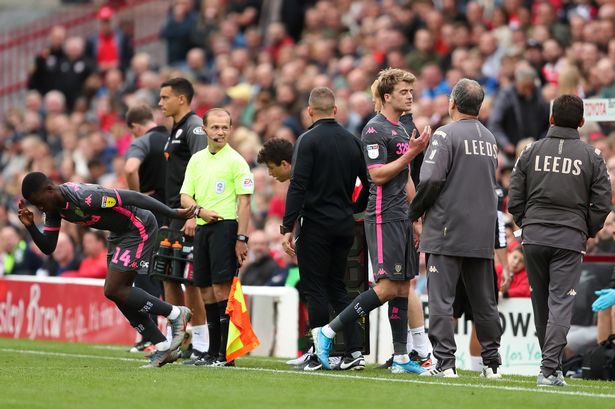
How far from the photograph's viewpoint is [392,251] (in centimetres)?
1114

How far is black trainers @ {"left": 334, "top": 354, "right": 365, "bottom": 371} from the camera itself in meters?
11.7

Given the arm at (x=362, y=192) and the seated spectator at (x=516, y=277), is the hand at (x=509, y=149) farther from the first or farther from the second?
the arm at (x=362, y=192)

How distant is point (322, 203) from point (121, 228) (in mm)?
1745

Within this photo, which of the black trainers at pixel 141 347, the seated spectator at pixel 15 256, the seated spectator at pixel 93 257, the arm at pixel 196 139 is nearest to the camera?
the arm at pixel 196 139

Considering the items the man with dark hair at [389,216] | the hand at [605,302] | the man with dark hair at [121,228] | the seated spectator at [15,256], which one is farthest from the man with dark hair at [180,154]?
the seated spectator at [15,256]

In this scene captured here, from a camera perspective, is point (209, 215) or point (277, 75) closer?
point (209, 215)

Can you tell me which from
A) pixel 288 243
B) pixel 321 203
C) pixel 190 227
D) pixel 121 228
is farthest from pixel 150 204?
pixel 321 203

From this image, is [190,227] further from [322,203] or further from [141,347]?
[141,347]

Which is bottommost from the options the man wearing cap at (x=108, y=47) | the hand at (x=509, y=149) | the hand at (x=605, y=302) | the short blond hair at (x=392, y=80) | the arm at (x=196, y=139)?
the hand at (x=605, y=302)

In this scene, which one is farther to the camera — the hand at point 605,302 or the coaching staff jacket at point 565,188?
the hand at point 605,302

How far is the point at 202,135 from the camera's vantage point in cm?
1287

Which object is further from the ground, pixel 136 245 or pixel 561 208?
pixel 561 208

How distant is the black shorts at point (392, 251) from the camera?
11133 mm

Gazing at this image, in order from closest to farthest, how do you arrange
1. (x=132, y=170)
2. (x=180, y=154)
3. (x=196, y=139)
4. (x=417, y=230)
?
(x=417, y=230) < (x=196, y=139) < (x=180, y=154) < (x=132, y=170)
